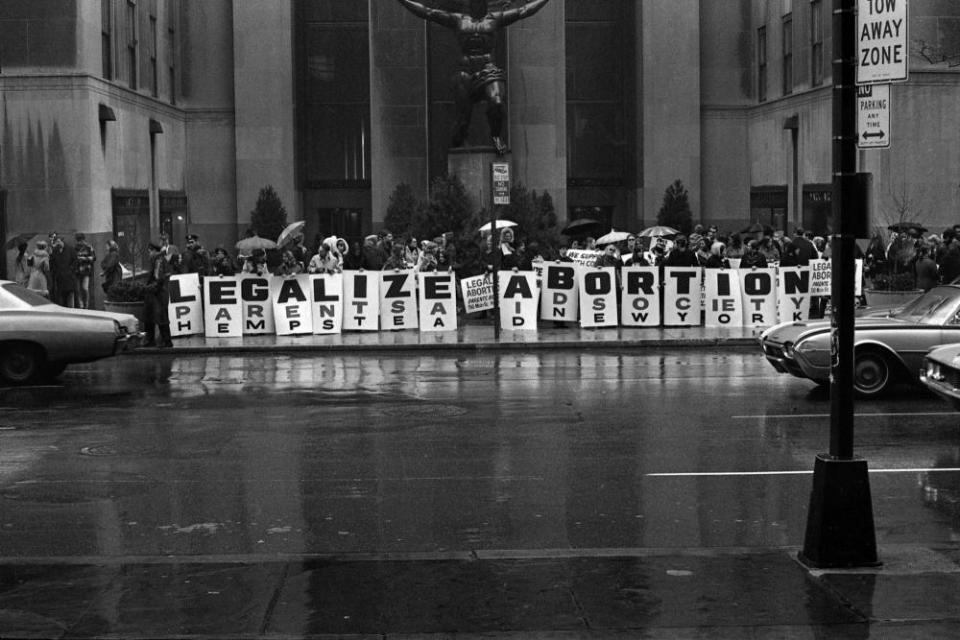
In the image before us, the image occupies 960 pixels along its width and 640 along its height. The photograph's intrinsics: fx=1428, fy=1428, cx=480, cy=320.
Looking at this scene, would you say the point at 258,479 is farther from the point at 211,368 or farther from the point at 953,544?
the point at 211,368

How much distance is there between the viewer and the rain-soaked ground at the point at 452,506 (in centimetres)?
759

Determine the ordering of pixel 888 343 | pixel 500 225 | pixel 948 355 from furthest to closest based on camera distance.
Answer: pixel 500 225 → pixel 888 343 → pixel 948 355

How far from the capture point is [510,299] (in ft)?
84.0

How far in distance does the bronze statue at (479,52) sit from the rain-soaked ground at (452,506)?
59.4 feet

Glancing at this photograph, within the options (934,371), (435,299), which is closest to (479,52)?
(435,299)

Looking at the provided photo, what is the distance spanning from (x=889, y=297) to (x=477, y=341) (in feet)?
23.7

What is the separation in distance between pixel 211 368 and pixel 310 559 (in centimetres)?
1248

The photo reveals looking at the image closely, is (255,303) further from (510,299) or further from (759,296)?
(759,296)

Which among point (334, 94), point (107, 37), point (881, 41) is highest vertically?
point (107, 37)

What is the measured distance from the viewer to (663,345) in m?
23.4

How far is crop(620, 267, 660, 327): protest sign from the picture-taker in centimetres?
2541

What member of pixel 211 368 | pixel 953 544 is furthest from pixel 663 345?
pixel 953 544

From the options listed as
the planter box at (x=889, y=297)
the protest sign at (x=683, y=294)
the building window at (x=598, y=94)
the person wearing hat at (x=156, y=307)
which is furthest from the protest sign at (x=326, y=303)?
the building window at (x=598, y=94)

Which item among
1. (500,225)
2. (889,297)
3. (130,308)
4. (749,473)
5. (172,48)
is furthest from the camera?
(172,48)
